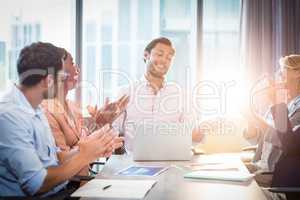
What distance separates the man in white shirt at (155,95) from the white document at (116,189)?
1340 millimetres

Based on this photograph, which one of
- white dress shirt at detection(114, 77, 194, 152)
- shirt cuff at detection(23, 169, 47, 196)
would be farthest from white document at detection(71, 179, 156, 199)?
white dress shirt at detection(114, 77, 194, 152)

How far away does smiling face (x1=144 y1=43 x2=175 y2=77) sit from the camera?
329 centimetres

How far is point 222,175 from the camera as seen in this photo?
1.93 meters

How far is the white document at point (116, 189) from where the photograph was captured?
1595 millimetres

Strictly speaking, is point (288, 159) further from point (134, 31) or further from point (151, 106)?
point (134, 31)

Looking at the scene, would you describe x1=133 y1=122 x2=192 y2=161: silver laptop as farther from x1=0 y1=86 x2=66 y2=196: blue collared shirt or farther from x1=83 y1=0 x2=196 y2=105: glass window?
x1=83 y1=0 x2=196 y2=105: glass window

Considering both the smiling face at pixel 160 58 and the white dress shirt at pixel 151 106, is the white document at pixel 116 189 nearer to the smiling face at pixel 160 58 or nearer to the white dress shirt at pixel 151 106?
the white dress shirt at pixel 151 106

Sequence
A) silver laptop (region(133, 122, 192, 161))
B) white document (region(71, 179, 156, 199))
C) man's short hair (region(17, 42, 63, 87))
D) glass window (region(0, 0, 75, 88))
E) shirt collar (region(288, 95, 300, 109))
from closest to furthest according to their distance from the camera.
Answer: white document (region(71, 179, 156, 199))
man's short hair (region(17, 42, 63, 87))
silver laptop (region(133, 122, 192, 161))
shirt collar (region(288, 95, 300, 109))
glass window (region(0, 0, 75, 88))

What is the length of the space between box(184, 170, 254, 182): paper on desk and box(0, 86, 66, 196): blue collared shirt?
65 centimetres

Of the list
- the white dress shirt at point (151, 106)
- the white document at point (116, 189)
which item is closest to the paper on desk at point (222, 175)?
the white document at point (116, 189)

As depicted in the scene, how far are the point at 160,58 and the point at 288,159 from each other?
4.11ft

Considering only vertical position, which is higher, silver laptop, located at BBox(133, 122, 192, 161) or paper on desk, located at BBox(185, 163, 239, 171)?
silver laptop, located at BBox(133, 122, 192, 161)

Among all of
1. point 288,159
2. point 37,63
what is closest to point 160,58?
point 288,159

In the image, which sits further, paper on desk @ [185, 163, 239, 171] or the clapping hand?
the clapping hand
